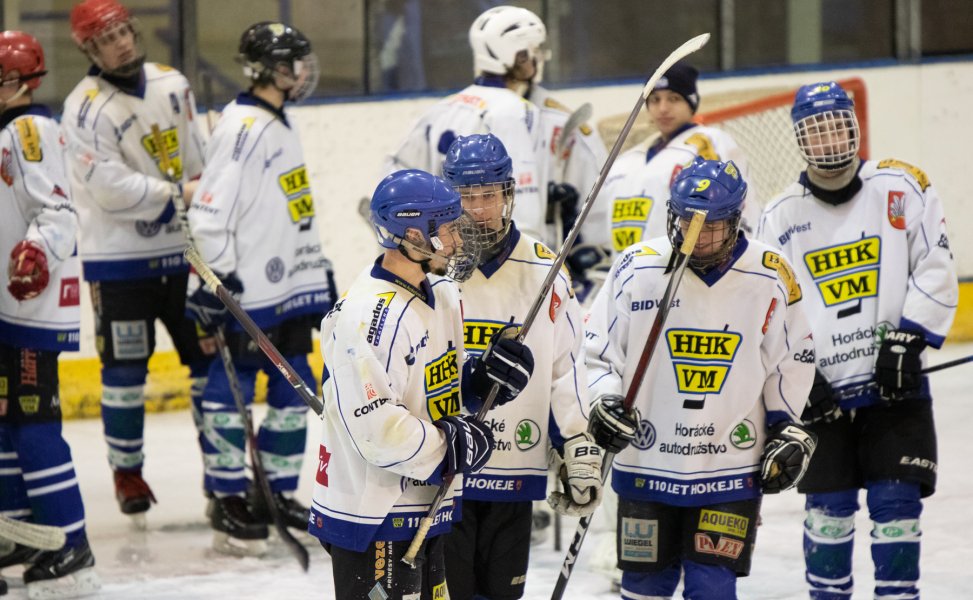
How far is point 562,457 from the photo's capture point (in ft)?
10.4

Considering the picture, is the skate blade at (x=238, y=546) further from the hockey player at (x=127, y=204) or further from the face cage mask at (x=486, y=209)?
the face cage mask at (x=486, y=209)

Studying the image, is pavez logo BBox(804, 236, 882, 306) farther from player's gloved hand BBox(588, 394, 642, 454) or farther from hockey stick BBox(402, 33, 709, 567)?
player's gloved hand BBox(588, 394, 642, 454)

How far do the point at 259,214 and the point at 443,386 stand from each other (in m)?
1.92

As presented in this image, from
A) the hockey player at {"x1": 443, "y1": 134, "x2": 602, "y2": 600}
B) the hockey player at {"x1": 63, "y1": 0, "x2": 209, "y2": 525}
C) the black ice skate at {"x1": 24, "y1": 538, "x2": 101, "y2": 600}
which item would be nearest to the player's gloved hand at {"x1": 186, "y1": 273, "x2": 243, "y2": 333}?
the hockey player at {"x1": 63, "y1": 0, "x2": 209, "y2": 525}

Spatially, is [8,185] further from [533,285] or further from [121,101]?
[533,285]

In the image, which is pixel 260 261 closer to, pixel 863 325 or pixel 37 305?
pixel 37 305

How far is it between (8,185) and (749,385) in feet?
6.86

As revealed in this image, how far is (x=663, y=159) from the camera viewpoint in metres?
4.27

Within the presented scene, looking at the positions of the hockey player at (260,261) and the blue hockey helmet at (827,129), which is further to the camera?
the hockey player at (260,261)

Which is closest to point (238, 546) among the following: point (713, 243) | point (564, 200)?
point (564, 200)

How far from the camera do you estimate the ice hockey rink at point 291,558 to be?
431 centimetres

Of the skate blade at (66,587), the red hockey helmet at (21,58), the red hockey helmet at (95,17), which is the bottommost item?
the skate blade at (66,587)

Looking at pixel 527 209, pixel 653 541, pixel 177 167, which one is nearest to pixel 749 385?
pixel 653 541

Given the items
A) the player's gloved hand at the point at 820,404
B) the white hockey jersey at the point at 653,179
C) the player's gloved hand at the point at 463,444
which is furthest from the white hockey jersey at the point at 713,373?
the white hockey jersey at the point at 653,179
